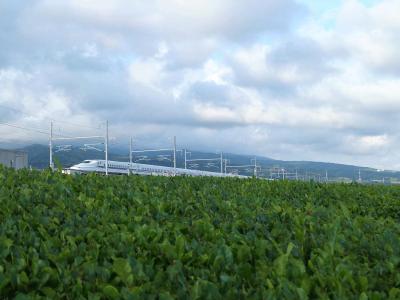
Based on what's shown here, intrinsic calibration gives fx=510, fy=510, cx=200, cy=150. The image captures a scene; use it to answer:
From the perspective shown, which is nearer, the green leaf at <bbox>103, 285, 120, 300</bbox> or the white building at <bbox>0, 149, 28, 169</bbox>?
the green leaf at <bbox>103, 285, 120, 300</bbox>

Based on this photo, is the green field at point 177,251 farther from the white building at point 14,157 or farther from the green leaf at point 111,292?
the white building at point 14,157

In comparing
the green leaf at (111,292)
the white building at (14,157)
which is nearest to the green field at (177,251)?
the green leaf at (111,292)

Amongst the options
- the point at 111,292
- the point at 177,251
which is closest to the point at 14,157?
the point at 177,251

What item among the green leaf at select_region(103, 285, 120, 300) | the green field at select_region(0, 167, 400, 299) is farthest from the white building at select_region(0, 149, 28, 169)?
the green leaf at select_region(103, 285, 120, 300)

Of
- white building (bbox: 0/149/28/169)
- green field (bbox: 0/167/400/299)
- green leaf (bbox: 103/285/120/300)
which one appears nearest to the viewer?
green leaf (bbox: 103/285/120/300)

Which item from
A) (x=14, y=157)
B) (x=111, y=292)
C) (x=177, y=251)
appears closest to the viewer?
(x=111, y=292)

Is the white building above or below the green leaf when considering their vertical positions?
above

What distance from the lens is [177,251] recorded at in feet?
12.0

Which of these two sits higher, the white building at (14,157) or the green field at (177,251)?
the white building at (14,157)

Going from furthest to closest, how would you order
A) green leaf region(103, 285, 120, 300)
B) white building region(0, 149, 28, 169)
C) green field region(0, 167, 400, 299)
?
1. white building region(0, 149, 28, 169)
2. green field region(0, 167, 400, 299)
3. green leaf region(103, 285, 120, 300)

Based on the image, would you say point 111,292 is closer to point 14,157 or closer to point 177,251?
point 177,251

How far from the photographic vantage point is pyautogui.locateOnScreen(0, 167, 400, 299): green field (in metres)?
2.99

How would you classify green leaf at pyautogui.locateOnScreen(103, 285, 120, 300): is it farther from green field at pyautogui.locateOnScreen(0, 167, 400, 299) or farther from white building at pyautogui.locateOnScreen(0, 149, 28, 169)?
white building at pyautogui.locateOnScreen(0, 149, 28, 169)

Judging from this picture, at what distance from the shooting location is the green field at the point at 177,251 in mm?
2992
